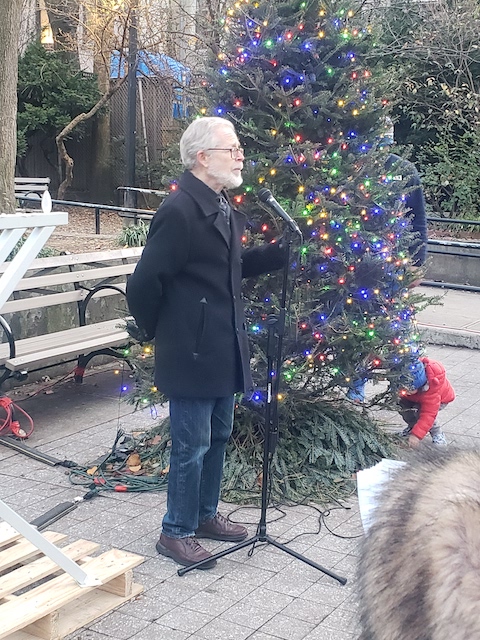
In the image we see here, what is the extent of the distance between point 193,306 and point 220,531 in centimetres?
122

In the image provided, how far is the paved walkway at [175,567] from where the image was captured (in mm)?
3357

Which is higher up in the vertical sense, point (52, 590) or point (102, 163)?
point (102, 163)

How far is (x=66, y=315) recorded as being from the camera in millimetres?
7488

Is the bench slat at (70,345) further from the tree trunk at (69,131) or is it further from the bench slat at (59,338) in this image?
the tree trunk at (69,131)

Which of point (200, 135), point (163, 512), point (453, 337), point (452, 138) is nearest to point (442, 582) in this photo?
point (200, 135)

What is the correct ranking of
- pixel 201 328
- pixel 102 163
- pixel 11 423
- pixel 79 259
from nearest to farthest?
1. pixel 201 328
2. pixel 11 423
3. pixel 79 259
4. pixel 102 163

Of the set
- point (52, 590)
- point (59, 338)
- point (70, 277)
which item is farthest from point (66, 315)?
point (52, 590)

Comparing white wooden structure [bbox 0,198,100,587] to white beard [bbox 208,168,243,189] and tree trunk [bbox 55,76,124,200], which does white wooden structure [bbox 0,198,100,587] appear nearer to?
A: white beard [bbox 208,168,243,189]

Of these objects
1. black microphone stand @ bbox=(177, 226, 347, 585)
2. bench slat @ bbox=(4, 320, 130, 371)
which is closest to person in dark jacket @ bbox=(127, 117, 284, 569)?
black microphone stand @ bbox=(177, 226, 347, 585)

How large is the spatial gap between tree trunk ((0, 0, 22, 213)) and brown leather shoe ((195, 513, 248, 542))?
5434 mm

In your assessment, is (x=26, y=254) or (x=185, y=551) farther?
(x=185, y=551)

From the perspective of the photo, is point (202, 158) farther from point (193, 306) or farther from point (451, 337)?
point (451, 337)

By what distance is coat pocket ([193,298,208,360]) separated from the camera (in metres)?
3.72

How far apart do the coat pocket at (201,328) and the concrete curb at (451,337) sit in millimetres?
5560
